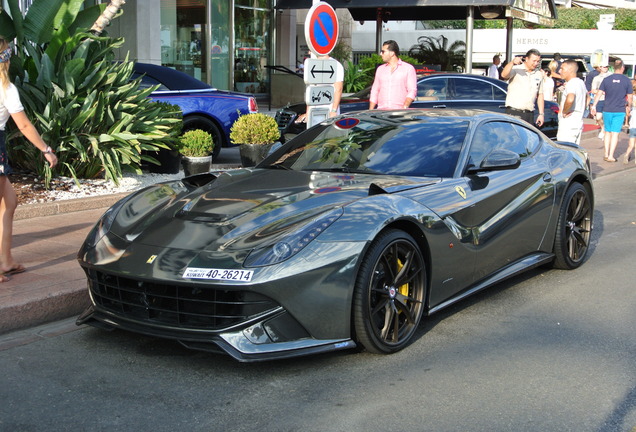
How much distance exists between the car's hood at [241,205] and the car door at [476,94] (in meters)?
9.35

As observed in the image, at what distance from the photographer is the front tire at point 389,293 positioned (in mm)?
4391

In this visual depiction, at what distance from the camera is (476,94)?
1449 cm

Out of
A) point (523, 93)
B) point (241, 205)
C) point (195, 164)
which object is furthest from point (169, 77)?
point (241, 205)

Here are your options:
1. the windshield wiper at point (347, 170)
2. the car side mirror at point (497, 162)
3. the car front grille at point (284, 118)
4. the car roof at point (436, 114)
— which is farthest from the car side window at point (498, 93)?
the windshield wiper at point (347, 170)

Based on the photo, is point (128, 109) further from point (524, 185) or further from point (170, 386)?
point (170, 386)

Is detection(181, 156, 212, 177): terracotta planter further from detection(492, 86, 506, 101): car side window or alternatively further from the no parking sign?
detection(492, 86, 506, 101): car side window

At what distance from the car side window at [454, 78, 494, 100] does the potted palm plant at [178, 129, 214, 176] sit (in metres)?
5.76

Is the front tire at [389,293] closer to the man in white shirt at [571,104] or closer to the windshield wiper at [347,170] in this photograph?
the windshield wiper at [347,170]

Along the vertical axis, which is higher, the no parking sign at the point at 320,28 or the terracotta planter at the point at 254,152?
the no parking sign at the point at 320,28

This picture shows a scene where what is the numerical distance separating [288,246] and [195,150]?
6.40 metres

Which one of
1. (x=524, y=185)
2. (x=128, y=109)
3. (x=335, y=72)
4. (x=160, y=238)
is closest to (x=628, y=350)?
(x=524, y=185)

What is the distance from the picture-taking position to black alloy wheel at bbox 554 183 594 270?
6.53m

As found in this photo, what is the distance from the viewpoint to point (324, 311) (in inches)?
167

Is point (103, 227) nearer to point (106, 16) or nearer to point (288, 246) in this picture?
point (288, 246)
